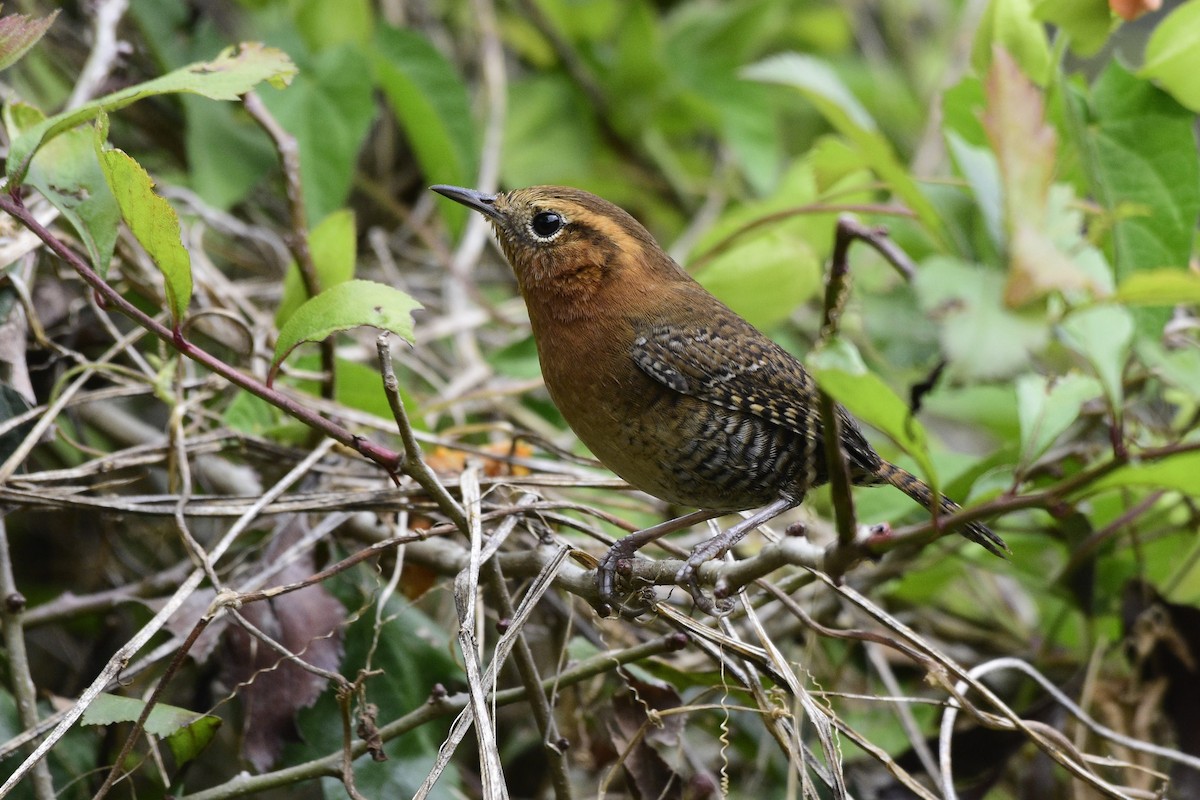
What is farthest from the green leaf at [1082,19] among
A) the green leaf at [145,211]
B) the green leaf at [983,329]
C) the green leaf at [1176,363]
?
the green leaf at [145,211]

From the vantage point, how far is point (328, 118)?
382cm

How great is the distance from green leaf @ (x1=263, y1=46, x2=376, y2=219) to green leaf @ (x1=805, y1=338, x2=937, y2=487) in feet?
8.39

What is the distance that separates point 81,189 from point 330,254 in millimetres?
668

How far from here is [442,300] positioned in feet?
14.3

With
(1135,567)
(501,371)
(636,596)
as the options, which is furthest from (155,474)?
(1135,567)

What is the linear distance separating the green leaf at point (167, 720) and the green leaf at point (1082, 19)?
7.66 feet

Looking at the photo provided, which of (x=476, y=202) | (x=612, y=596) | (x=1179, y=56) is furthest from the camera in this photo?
(x=476, y=202)

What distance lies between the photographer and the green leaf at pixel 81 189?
7.39 feet

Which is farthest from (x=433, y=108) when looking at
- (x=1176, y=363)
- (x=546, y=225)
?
(x=1176, y=363)

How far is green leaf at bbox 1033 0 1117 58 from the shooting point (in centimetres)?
252

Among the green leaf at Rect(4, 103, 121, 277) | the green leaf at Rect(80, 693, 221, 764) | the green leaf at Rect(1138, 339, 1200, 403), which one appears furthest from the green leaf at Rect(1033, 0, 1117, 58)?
Result: the green leaf at Rect(80, 693, 221, 764)

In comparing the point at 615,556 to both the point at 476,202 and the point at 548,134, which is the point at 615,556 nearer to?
the point at 476,202

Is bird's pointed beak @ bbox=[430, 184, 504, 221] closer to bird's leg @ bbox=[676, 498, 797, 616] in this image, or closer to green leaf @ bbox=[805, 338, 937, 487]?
bird's leg @ bbox=[676, 498, 797, 616]

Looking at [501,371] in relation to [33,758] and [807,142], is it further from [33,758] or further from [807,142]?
[807,142]
